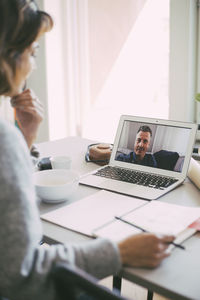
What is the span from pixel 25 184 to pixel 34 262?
0.16 metres

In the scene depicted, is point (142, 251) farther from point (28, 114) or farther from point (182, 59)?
point (182, 59)

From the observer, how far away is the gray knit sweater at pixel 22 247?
656mm

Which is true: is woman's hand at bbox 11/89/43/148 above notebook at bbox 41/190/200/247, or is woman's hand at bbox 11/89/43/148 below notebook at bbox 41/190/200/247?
above

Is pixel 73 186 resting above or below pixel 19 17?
below

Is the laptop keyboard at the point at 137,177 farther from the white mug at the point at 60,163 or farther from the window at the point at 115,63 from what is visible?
the window at the point at 115,63

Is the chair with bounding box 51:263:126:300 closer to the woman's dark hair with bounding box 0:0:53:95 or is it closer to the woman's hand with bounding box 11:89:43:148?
the woman's dark hair with bounding box 0:0:53:95

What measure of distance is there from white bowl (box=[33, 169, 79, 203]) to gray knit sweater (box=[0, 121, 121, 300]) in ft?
1.16

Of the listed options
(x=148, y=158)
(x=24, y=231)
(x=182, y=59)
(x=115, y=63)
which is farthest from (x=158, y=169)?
(x=115, y=63)

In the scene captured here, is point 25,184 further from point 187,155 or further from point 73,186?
point 187,155

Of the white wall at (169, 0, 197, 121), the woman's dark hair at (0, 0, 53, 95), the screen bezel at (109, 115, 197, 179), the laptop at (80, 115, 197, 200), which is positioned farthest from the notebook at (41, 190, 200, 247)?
the white wall at (169, 0, 197, 121)

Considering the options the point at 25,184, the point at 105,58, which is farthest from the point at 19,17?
the point at 105,58

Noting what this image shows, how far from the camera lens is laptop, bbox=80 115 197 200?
4.11 ft

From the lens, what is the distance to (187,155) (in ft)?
4.19

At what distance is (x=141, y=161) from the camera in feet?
4.49
